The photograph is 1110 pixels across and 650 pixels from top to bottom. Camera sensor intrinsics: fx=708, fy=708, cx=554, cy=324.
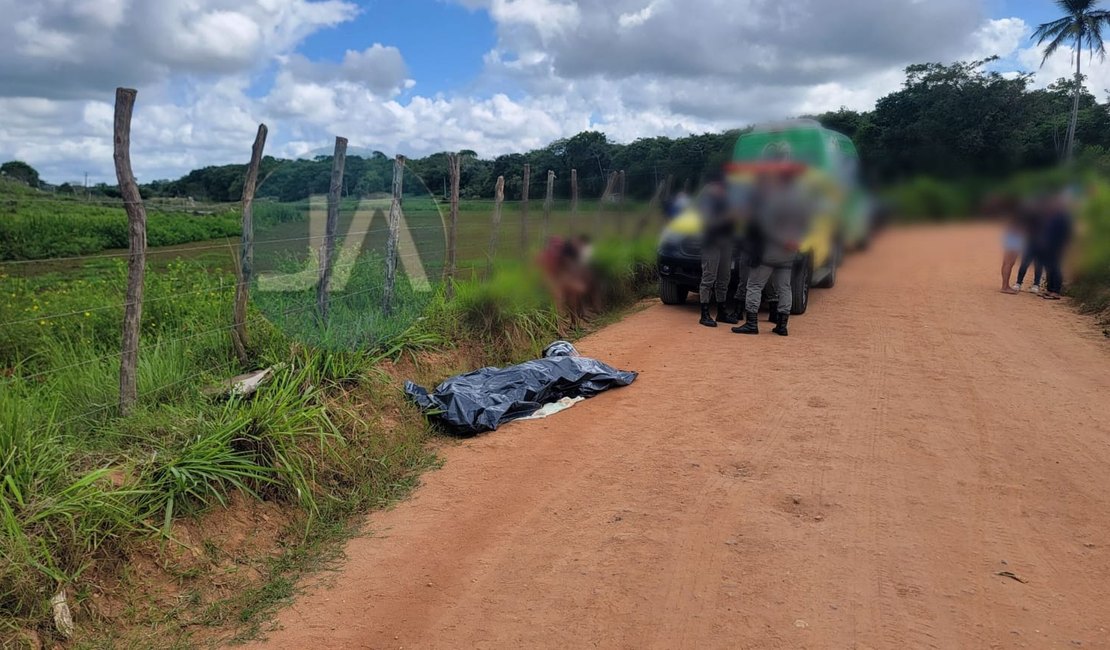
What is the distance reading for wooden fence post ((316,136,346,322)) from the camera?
5.41m

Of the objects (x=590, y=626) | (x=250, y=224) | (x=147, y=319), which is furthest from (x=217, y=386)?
(x=590, y=626)

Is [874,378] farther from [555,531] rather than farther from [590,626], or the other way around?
[590,626]

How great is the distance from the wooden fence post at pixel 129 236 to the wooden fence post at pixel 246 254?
Result: 87cm

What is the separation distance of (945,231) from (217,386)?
17.6 feet

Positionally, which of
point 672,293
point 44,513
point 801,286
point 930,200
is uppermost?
point 930,200

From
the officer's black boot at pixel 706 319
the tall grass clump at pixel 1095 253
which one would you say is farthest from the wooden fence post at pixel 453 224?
the tall grass clump at pixel 1095 253

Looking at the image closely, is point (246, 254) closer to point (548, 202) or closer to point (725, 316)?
point (725, 316)

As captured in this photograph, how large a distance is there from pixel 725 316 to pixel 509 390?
3.94 meters

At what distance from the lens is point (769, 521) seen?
144 inches

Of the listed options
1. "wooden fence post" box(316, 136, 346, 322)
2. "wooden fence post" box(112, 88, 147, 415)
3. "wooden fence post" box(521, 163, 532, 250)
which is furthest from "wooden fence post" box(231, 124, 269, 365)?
"wooden fence post" box(521, 163, 532, 250)

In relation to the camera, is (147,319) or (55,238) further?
(55,238)

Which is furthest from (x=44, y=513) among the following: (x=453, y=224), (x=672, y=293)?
(x=672, y=293)

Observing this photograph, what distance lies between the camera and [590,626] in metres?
2.89

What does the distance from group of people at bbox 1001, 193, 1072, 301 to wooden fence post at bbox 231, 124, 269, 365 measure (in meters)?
5.34
